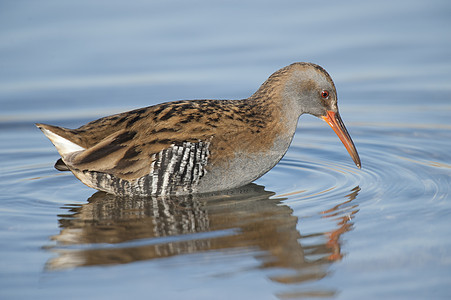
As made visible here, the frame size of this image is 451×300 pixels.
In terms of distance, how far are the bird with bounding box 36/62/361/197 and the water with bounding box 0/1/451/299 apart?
0.84 feet

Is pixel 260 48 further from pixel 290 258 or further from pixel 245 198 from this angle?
pixel 290 258

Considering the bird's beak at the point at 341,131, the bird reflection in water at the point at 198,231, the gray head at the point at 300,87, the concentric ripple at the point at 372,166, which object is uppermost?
the gray head at the point at 300,87

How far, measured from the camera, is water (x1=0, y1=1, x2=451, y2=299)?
580 centimetres

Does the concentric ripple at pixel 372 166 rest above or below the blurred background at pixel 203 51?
below

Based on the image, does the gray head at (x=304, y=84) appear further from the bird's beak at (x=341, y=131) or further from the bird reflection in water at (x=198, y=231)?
the bird reflection in water at (x=198, y=231)

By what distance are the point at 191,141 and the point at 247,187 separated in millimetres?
981

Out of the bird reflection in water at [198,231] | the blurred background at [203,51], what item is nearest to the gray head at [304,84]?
the bird reflection in water at [198,231]

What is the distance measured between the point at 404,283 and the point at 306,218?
1.62 m

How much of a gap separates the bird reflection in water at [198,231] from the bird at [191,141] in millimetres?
224

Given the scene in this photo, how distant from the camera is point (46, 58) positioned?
1182 cm

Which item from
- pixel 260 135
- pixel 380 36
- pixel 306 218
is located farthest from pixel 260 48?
pixel 306 218

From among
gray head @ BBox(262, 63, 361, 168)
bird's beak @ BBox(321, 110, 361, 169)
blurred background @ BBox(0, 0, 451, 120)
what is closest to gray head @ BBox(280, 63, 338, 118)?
gray head @ BBox(262, 63, 361, 168)

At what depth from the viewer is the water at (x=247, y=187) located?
19.0ft

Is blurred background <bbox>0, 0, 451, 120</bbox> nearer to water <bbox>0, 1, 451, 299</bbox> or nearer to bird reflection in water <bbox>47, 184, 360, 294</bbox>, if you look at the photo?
water <bbox>0, 1, 451, 299</bbox>
